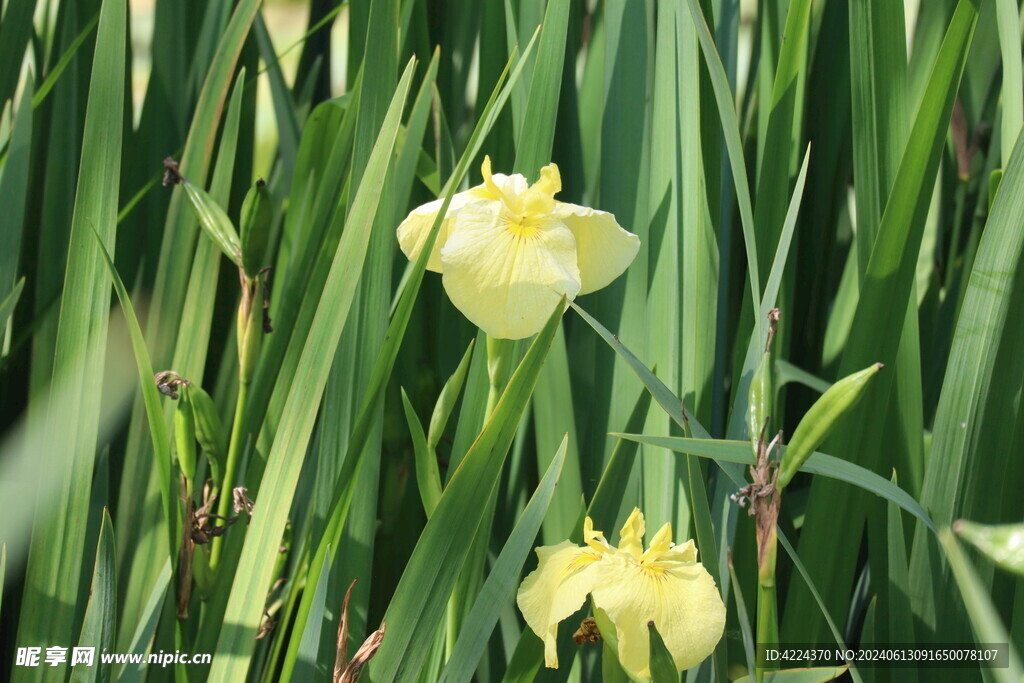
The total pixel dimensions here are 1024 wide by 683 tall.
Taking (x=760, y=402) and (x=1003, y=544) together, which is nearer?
(x=1003, y=544)

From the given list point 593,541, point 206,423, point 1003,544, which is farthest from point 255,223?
point 1003,544

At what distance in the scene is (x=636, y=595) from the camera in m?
0.37

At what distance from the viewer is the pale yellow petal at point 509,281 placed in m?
0.39

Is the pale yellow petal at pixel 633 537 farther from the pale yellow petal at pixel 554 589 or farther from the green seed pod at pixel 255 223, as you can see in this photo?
the green seed pod at pixel 255 223

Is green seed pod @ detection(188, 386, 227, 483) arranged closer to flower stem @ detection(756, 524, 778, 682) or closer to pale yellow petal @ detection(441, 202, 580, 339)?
pale yellow petal @ detection(441, 202, 580, 339)

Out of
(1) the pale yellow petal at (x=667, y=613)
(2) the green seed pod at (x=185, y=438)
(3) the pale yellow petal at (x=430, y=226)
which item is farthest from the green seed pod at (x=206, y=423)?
(1) the pale yellow petal at (x=667, y=613)

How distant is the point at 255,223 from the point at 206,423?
13 cm

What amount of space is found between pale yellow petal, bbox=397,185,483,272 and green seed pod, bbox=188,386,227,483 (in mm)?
159

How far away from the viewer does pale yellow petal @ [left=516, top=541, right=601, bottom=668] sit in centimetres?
37

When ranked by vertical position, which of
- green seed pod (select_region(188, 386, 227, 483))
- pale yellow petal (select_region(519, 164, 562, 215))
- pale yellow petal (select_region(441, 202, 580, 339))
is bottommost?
green seed pod (select_region(188, 386, 227, 483))

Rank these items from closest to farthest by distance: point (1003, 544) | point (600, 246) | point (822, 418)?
1. point (1003, 544)
2. point (822, 418)
3. point (600, 246)

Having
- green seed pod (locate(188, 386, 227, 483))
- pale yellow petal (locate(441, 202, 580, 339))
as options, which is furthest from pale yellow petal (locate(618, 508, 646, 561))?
green seed pod (locate(188, 386, 227, 483))

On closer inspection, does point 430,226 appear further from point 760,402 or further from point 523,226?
point 760,402

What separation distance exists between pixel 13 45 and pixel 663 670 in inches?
27.9
